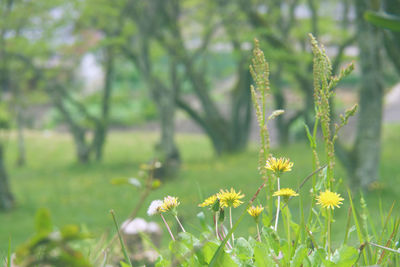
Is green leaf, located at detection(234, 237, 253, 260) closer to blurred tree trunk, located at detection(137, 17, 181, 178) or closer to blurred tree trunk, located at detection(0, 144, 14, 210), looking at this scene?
blurred tree trunk, located at detection(0, 144, 14, 210)

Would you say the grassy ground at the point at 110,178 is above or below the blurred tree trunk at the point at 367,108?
below

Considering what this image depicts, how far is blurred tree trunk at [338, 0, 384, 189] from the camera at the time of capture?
20.9ft

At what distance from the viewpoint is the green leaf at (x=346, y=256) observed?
104 cm

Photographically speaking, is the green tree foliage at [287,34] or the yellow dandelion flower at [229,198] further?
the green tree foliage at [287,34]

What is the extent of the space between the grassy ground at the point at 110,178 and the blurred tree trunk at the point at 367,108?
0.45 meters

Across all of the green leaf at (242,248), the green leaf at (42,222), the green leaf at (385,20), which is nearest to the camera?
the green leaf at (42,222)

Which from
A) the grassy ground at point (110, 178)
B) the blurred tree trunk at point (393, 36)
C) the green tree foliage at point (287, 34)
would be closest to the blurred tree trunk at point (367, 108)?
the grassy ground at point (110, 178)

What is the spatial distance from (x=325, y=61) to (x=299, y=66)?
802cm

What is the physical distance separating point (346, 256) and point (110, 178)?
10372 millimetres

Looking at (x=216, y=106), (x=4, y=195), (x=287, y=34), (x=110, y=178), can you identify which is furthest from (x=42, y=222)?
(x=216, y=106)

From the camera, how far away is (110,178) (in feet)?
36.5

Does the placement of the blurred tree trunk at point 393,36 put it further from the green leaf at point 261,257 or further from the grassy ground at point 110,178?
the green leaf at point 261,257

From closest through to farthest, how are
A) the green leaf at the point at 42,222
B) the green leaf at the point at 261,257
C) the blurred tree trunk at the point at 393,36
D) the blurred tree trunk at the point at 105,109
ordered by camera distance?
1. the green leaf at the point at 42,222
2. the green leaf at the point at 261,257
3. the blurred tree trunk at the point at 393,36
4. the blurred tree trunk at the point at 105,109

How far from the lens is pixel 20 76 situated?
580 inches
